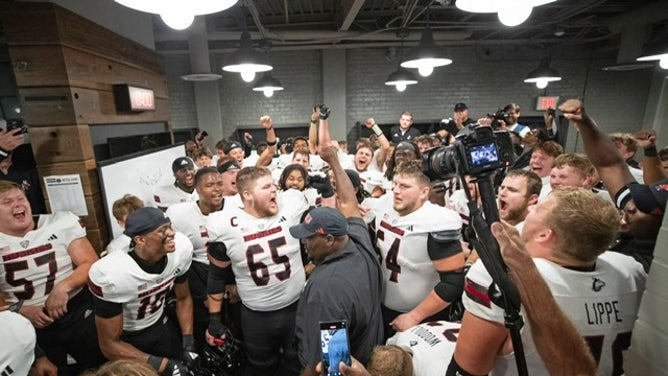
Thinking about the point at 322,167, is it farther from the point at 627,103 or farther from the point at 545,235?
the point at 627,103

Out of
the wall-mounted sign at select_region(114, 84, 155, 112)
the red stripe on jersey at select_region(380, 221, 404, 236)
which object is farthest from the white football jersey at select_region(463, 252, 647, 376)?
the wall-mounted sign at select_region(114, 84, 155, 112)

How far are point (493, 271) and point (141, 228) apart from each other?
1934 millimetres

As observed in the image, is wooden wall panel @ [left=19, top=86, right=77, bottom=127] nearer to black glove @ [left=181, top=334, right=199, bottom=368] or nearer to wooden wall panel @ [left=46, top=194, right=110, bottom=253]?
wooden wall panel @ [left=46, top=194, right=110, bottom=253]

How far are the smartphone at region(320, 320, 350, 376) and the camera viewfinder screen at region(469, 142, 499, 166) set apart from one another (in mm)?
831

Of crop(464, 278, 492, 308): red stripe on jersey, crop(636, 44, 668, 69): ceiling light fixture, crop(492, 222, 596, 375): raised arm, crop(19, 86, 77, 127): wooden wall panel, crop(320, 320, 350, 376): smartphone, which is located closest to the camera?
crop(492, 222, 596, 375): raised arm

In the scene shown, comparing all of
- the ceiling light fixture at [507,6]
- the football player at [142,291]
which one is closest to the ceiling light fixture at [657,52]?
the ceiling light fixture at [507,6]

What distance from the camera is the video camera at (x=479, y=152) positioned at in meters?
1.00

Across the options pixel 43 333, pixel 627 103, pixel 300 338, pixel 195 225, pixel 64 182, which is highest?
pixel 627 103

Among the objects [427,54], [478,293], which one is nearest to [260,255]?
[478,293]

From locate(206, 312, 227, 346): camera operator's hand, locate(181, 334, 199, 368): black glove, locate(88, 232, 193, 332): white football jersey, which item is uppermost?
locate(88, 232, 193, 332): white football jersey

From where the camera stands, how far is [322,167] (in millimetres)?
4977

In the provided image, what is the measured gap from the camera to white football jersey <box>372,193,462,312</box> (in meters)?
2.04

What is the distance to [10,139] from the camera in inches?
91.7

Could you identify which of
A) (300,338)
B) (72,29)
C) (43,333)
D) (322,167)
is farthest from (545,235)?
(322,167)
